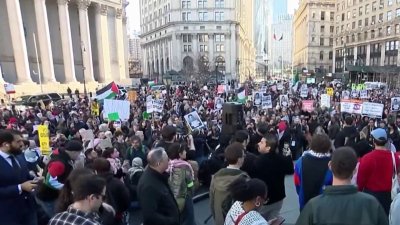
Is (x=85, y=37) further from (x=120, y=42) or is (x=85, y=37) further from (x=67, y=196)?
(x=67, y=196)

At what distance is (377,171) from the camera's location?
4.57m

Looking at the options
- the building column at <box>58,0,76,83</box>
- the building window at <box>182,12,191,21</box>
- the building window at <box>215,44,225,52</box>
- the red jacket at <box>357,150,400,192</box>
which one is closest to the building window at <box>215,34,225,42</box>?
the building window at <box>215,44,225,52</box>

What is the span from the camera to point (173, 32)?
94188 millimetres

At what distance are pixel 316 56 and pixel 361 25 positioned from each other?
25753 millimetres

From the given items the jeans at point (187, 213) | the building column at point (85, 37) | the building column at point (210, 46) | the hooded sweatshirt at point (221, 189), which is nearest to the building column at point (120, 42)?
the building column at point (85, 37)

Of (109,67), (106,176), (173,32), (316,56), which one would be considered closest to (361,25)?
(316,56)

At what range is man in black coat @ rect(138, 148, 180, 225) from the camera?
152 inches

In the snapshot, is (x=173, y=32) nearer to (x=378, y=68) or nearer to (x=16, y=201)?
(x=378, y=68)

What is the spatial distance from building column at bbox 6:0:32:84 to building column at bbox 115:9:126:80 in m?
18.8

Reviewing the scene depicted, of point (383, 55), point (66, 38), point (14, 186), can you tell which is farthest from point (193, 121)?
point (383, 55)

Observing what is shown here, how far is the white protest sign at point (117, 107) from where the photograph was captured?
12125 mm

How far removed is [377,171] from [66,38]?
Result: 41.1 m

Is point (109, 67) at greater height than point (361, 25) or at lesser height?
lesser

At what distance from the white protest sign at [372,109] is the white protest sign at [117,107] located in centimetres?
877
